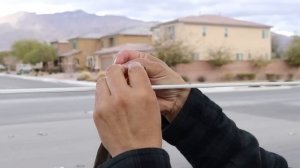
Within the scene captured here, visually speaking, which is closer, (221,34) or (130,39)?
(221,34)

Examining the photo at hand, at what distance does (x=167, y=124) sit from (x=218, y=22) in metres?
→ 46.4

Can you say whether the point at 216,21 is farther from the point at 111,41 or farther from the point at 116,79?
the point at 116,79

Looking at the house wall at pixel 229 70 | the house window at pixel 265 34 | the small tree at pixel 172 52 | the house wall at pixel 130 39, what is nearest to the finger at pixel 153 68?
the small tree at pixel 172 52

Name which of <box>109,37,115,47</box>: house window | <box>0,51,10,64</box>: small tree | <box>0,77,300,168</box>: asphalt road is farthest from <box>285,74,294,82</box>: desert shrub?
<box>0,51,10,64</box>: small tree

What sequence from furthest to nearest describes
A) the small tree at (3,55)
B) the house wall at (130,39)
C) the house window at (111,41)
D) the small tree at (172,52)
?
the small tree at (3,55), the house window at (111,41), the house wall at (130,39), the small tree at (172,52)

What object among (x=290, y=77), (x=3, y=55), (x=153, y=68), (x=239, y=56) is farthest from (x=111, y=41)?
Result: (x=153, y=68)

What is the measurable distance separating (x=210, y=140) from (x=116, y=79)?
0.56 m

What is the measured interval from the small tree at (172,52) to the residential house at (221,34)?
685cm

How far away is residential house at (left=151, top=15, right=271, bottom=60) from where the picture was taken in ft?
145

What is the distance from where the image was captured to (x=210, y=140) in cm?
125

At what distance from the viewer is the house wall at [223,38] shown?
44.2m

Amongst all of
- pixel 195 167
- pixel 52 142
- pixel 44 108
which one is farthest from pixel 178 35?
pixel 195 167

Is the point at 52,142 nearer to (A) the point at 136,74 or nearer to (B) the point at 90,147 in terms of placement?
(B) the point at 90,147

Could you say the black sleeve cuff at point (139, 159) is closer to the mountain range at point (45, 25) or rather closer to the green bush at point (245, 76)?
the green bush at point (245, 76)
